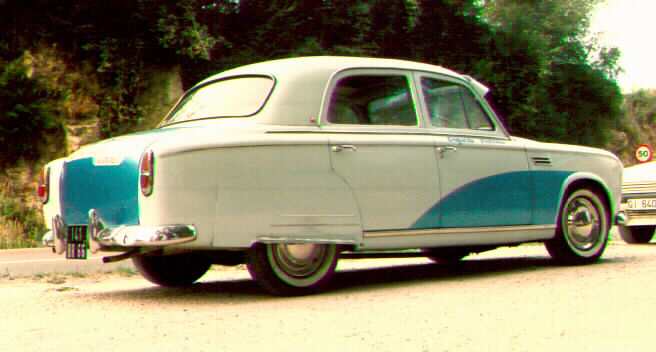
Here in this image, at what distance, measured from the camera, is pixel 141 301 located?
6.82m

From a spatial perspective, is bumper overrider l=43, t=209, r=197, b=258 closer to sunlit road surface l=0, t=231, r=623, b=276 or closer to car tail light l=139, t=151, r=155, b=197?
car tail light l=139, t=151, r=155, b=197

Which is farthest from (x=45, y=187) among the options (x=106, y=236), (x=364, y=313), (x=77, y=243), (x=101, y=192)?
(x=364, y=313)

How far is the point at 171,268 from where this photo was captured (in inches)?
305

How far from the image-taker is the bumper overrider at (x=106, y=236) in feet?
19.6

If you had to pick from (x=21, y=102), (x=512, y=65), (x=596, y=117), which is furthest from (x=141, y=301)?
(x=596, y=117)

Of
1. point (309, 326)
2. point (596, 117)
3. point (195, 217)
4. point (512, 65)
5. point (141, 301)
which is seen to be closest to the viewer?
point (309, 326)

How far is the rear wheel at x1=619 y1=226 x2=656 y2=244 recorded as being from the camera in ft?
41.7

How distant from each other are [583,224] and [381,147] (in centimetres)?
265

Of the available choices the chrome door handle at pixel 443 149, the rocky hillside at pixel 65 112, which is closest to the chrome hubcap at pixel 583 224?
the chrome door handle at pixel 443 149

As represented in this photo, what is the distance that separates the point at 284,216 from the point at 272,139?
0.55 m

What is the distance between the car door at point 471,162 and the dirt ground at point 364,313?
21.8 inches

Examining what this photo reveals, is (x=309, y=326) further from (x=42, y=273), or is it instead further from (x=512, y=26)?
(x=512, y=26)

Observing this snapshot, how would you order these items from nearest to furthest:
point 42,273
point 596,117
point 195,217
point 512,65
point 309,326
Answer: point 309,326, point 195,217, point 42,273, point 512,65, point 596,117

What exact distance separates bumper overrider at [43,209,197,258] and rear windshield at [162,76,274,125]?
3.98 feet
